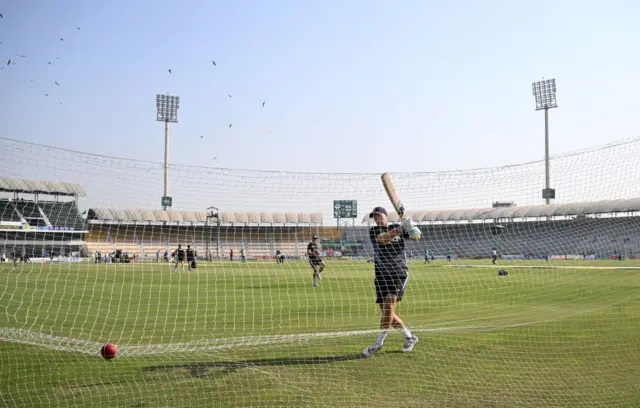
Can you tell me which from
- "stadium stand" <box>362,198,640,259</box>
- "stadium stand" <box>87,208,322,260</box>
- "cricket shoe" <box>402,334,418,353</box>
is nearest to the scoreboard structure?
"stadium stand" <box>362,198,640,259</box>

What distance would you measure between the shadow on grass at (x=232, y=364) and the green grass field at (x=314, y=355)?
25 mm

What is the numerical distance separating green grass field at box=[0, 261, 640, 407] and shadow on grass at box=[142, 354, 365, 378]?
2 centimetres

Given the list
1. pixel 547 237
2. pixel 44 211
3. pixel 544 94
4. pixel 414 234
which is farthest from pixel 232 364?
pixel 544 94

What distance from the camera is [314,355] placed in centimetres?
754

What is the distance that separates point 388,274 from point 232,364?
241cm

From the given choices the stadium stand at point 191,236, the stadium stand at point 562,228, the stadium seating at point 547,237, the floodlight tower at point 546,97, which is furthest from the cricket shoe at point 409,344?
the floodlight tower at point 546,97

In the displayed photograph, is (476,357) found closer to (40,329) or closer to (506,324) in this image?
(506,324)

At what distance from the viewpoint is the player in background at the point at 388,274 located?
7.68 meters

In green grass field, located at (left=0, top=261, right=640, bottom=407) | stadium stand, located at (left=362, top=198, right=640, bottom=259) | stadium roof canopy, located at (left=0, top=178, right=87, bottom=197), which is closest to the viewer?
green grass field, located at (left=0, top=261, right=640, bottom=407)

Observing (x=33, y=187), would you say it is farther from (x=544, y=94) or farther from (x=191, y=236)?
(x=544, y=94)

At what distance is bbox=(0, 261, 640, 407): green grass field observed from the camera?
5.66m

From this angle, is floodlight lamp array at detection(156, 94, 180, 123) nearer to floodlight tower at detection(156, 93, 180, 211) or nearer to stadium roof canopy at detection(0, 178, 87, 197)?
floodlight tower at detection(156, 93, 180, 211)

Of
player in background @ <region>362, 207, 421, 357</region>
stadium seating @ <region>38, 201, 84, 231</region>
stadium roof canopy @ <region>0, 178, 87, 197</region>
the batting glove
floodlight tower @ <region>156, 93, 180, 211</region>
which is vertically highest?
floodlight tower @ <region>156, 93, 180, 211</region>

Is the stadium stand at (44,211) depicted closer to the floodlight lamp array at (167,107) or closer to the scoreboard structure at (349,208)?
the scoreboard structure at (349,208)
